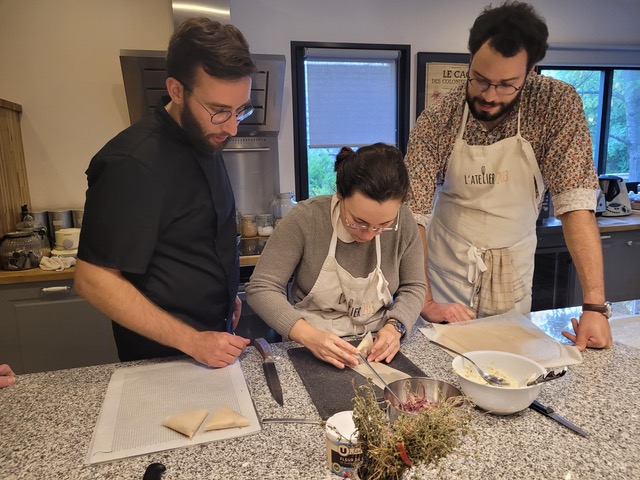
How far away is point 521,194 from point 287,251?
0.75 metres

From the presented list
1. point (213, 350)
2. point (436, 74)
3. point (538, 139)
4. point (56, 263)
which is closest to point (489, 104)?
point (538, 139)

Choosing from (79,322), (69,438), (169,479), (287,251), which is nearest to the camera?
(169,479)

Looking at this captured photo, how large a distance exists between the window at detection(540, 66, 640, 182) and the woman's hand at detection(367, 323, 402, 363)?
10.3 feet

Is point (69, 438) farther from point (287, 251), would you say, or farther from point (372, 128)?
point (372, 128)

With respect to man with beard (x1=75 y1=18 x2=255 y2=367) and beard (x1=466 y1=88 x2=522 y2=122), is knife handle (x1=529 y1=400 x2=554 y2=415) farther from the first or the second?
beard (x1=466 y1=88 x2=522 y2=122)

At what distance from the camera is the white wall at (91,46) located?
260 cm

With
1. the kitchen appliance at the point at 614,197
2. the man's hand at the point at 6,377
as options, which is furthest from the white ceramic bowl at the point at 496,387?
the kitchen appliance at the point at 614,197

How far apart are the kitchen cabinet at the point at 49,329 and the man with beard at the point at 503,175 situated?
175cm

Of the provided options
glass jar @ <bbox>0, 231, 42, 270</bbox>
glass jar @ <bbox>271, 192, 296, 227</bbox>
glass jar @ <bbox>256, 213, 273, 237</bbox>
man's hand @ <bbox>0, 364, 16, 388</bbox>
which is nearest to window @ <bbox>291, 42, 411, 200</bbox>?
glass jar @ <bbox>271, 192, 296, 227</bbox>

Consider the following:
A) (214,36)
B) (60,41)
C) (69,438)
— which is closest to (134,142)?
(214,36)

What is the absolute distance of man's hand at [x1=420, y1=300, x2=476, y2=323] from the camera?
1.41m

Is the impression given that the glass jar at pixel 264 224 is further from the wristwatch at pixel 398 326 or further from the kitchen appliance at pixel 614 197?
the kitchen appliance at pixel 614 197

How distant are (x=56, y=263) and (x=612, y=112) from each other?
401 cm

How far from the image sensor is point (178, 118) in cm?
114
